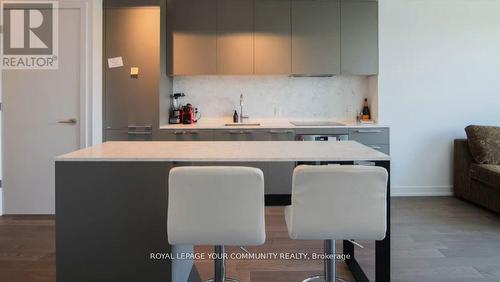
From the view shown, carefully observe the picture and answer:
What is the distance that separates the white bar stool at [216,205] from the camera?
1682mm

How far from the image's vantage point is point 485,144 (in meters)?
4.16

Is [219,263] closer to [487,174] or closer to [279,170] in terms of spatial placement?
[279,170]

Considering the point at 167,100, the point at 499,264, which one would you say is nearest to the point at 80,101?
the point at 167,100

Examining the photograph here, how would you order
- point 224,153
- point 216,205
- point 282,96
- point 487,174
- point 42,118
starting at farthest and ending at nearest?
1. point 282,96
2. point 42,118
3. point 487,174
4. point 224,153
5. point 216,205

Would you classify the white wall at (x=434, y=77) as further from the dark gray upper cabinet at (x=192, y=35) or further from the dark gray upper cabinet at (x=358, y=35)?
the dark gray upper cabinet at (x=192, y=35)

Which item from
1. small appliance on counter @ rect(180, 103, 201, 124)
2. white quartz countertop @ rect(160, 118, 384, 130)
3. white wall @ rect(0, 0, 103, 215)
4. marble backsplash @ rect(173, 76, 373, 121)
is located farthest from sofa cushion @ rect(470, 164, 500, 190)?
white wall @ rect(0, 0, 103, 215)

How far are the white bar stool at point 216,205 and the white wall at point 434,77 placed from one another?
3513 millimetres

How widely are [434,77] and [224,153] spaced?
3677 mm

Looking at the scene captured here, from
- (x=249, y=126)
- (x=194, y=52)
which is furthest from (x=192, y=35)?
(x=249, y=126)

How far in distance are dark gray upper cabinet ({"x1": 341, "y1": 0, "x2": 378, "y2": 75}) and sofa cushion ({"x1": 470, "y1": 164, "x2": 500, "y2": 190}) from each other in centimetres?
165

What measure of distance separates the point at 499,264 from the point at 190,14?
151 inches

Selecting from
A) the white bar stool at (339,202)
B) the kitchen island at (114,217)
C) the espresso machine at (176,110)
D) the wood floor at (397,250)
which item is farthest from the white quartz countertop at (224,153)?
the espresso machine at (176,110)

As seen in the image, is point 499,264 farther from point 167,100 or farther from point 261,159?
point 167,100

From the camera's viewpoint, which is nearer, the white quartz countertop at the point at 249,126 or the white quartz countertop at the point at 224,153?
the white quartz countertop at the point at 224,153
